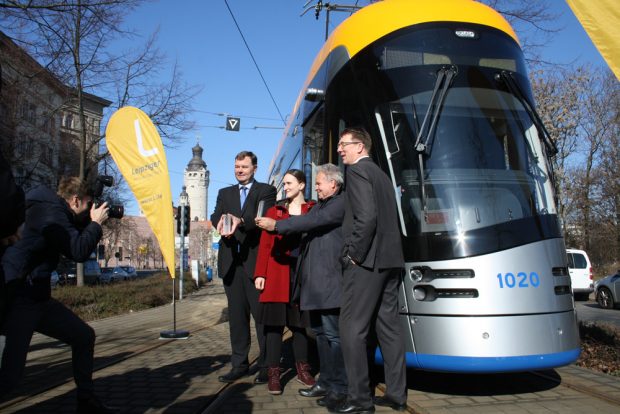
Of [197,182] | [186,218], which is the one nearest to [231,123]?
[186,218]

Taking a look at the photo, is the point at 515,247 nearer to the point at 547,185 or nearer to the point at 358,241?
the point at 547,185

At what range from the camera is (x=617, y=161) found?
3083cm

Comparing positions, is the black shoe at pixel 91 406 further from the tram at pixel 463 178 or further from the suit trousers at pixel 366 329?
the tram at pixel 463 178

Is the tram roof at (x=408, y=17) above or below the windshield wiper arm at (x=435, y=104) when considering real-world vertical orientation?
above

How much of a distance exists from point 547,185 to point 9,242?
4.24 metres

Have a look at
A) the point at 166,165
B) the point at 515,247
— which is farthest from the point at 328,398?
the point at 166,165

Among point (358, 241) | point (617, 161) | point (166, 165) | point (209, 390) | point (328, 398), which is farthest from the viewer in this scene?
point (617, 161)

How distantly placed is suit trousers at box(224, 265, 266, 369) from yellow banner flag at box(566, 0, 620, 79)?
3.52 meters

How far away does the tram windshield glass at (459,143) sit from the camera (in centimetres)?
428

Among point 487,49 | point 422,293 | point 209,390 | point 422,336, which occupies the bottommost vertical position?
point 209,390

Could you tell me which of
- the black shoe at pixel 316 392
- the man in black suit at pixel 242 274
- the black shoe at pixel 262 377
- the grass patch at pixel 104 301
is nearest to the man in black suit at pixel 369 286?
the black shoe at pixel 316 392

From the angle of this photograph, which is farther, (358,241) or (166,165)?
(166,165)

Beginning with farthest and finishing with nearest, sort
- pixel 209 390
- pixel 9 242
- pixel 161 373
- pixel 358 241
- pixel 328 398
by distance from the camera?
pixel 161 373 → pixel 209 390 → pixel 328 398 → pixel 358 241 → pixel 9 242

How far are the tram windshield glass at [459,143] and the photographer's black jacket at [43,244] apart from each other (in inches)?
96.9
